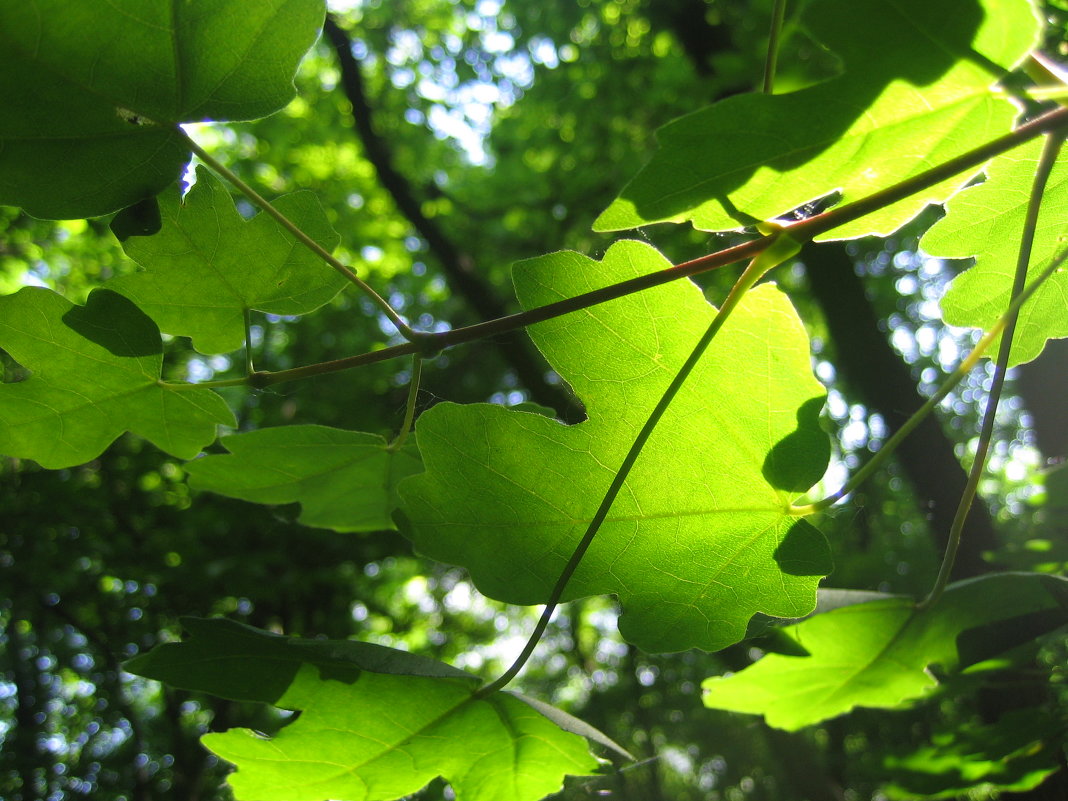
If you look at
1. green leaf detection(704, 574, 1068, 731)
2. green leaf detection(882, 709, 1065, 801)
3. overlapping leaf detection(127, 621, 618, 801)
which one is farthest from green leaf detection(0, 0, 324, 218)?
green leaf detection(882, 709, 1065, 801)

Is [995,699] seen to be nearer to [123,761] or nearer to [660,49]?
[123,761]

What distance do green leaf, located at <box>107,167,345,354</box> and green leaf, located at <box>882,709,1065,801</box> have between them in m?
1.46

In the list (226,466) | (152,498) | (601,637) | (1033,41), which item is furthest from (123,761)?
(601,637)

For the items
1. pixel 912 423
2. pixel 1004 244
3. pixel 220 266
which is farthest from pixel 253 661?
pixel 1004 244

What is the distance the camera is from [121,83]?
0.68 m

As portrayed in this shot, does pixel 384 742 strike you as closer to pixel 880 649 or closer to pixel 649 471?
pixel 649 471

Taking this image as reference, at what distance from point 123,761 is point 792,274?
7.08m

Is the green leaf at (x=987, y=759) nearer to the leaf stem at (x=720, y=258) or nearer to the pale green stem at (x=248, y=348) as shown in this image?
the leaf stem at (x=720, y=258)

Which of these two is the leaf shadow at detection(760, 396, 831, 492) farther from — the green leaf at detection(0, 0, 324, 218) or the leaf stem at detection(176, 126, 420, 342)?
the green leaf at detection(0, 0, 324, 218)

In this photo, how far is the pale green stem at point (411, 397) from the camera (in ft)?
2.53

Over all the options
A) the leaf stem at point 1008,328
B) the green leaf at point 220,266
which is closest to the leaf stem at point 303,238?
the green leaf at point 220,266

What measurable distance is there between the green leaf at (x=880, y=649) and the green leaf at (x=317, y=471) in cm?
58

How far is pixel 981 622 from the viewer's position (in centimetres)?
102

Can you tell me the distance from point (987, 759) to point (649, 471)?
123cm
